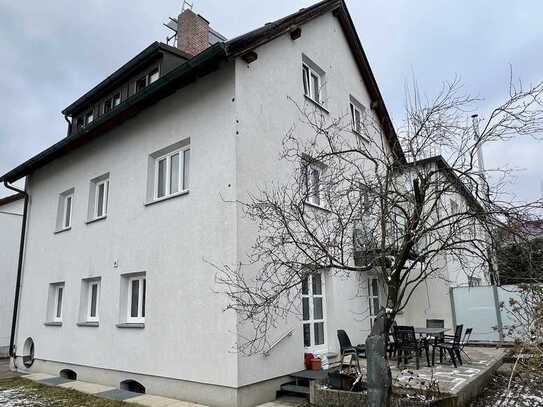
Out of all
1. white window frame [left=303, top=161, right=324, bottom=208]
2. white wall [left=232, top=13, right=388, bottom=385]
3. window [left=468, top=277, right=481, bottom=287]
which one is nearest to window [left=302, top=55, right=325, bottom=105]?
white wall [left=232, top=13, right=388, bottom=385]

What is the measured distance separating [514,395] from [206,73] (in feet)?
28.5

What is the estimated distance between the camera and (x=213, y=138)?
8.02 meters

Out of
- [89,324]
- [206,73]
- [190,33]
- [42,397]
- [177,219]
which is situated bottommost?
[42,397]

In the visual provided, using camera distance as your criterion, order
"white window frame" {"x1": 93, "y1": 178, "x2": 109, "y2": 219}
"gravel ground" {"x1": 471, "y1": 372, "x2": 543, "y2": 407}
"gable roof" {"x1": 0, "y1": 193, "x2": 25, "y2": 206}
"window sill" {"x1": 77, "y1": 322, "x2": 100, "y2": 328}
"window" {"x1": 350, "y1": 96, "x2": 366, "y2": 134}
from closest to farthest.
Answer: "gravel ground" {"x1": 471, "y1": 372, "x2": 543, "y2": 407}, "window sill" {"x1": 77, "y1": 322, "x2": 100, "y2": 328}, "white window frame" {"x1": 93, "y1": 178, "x2": 109, "y2": 219}, "window" {"x1": 350, "y1": 96, "x2": 366, "y2": 134}, "gable roof" {"x1": 0, "y1": 193, "x2": 25, "y2": 206}

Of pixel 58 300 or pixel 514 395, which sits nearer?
pixel 514 395

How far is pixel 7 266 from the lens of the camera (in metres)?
17.0

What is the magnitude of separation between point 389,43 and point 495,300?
10260 millimetres

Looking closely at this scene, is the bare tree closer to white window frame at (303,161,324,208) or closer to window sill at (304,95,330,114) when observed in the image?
white window frame at (303,161,324,208)

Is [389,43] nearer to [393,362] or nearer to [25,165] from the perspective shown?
[393,362]

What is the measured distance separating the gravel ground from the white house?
10.7ft

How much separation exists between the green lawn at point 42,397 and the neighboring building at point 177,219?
0.83 m

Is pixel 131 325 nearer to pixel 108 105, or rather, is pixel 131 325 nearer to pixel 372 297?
pixel 372 297

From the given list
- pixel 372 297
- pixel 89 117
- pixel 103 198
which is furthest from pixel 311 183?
pixel 89 117

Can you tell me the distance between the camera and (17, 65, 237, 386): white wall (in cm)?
741
